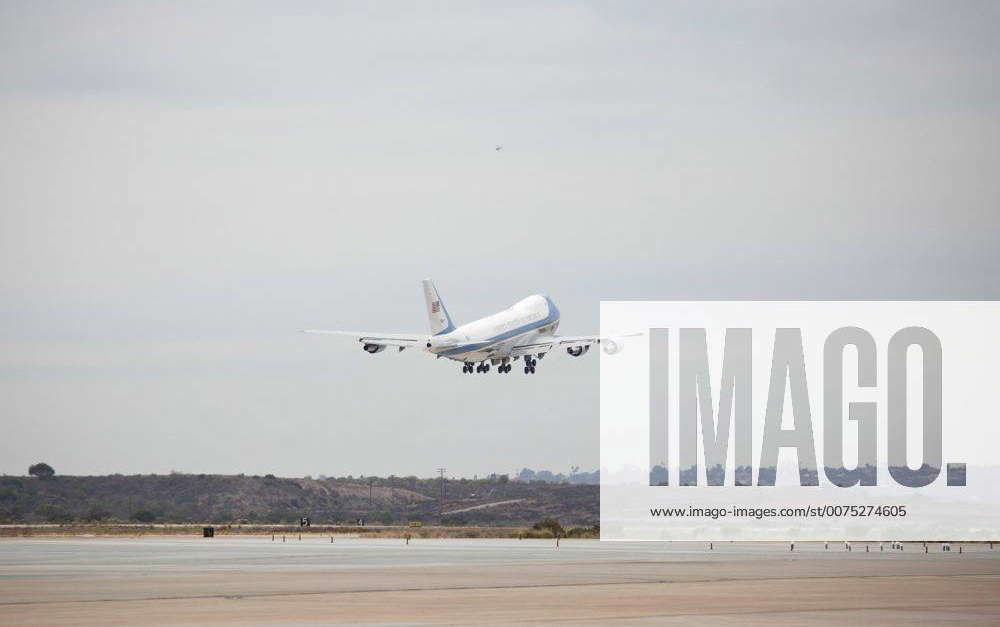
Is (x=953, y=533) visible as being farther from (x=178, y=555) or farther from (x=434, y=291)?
(x=178, y=555)

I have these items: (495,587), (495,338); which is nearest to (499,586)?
(495,587)

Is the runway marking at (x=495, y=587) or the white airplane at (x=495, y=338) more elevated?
the white airplane at (x=495, y=338)

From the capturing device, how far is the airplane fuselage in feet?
462

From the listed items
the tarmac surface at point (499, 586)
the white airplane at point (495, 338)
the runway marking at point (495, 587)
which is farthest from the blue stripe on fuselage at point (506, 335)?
the runway marking at point (495, 587)

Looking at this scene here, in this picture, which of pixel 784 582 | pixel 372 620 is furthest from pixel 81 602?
pixel 784 582

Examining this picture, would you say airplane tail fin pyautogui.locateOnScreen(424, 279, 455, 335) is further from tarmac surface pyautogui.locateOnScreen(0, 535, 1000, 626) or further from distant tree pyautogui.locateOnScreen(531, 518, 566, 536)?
tarmac surface pyautogui.locateOnScreen(0, 535, 1000, 626)

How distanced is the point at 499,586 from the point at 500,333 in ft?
255

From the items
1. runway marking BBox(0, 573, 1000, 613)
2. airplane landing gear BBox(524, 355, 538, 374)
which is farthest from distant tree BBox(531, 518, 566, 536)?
runway marking BBox(0, 573, 1000, 613)

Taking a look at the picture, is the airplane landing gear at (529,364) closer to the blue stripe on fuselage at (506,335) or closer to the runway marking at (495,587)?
the blue stripe on fuselage at (506,335)

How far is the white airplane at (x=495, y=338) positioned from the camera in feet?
463

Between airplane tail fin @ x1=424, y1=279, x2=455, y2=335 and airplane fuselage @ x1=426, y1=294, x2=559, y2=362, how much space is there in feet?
2.17

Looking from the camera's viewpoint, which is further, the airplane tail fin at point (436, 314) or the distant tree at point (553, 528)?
the distant tree at point (553, 528)

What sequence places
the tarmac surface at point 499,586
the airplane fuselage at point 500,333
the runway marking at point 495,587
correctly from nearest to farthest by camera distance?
the tarmac surface at point 499,586 → the runway marking at point 495,587 → the airplane fuselage at point 500,333

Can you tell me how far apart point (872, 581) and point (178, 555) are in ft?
154
